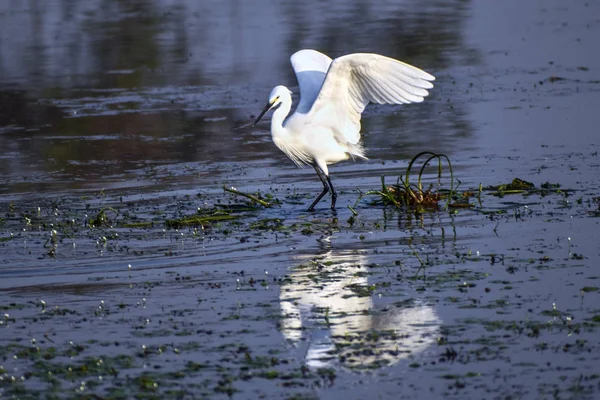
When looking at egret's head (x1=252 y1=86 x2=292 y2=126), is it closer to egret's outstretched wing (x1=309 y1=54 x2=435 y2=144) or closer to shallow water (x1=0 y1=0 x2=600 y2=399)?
egret's outstretched wing (x1=309 y1=54 x2=435 y2=144)

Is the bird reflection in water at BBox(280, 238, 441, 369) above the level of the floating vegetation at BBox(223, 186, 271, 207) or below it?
below

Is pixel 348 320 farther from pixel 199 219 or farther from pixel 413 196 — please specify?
pixel 413 196

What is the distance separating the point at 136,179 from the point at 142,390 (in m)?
6.49

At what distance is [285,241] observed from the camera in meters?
9.05

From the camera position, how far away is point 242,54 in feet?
65.8

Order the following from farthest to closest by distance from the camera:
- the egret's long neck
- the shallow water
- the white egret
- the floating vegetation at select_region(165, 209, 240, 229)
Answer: the egret's long neck → the white egret → the floating vegetation at select_region(165, 209, 240, 229) → the shallow water

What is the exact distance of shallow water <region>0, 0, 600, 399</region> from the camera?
5930 mm

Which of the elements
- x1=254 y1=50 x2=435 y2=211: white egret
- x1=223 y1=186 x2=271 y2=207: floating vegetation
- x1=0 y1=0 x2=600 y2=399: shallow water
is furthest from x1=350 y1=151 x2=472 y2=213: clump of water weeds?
x1=223 y1=186 x2=271 y2=207: floating vegetation

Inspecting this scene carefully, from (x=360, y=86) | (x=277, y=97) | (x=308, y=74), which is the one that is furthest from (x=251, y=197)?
(x=308, y=74)

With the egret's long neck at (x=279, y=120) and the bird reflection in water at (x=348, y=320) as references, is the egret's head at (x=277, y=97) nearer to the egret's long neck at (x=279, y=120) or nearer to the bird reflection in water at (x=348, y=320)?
the egret's long neck at (x=279, y=120)

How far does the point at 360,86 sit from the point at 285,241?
1842mm

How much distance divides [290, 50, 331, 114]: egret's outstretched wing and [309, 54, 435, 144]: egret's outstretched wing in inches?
15.4

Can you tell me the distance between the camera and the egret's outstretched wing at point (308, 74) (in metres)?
10.8

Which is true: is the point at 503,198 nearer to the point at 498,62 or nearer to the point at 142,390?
the point at 142,390
